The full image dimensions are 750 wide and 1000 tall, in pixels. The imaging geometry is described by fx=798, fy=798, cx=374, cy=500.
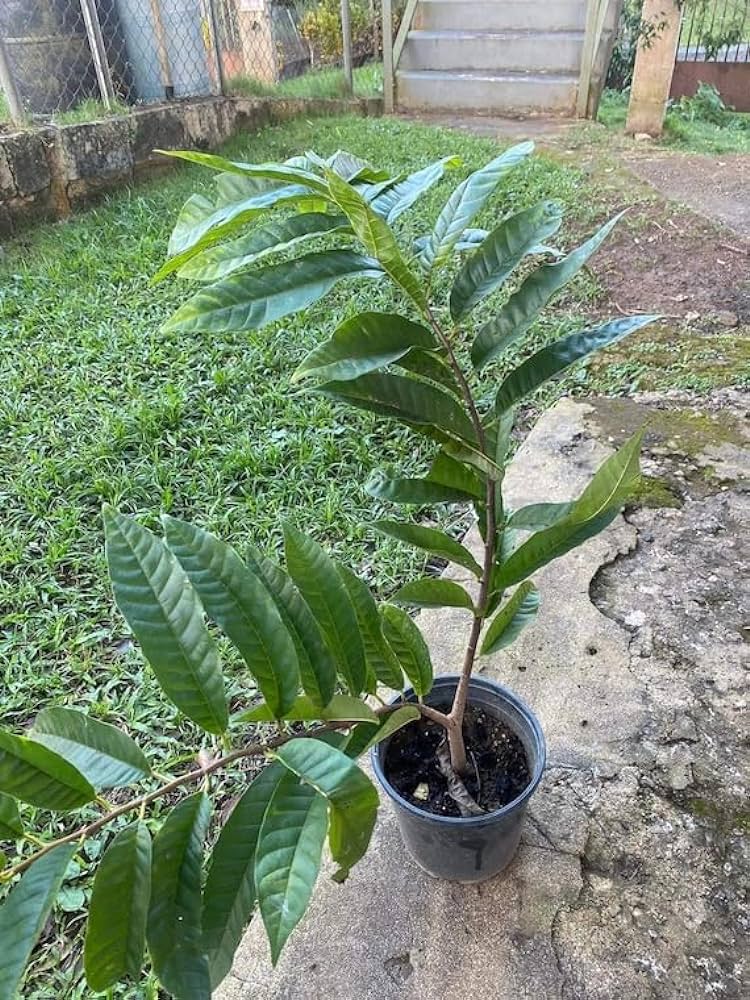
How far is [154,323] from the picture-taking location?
10.1 ft

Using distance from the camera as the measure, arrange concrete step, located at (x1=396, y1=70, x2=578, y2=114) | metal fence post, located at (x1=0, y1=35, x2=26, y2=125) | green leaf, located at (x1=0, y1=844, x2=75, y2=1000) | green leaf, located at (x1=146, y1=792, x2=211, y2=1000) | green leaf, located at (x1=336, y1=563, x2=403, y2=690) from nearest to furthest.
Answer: green leaf, located at (x1=0, y1=844, x2=75, y2=1000)
green leaf, located at (x1=146, y1=792, x2=211, y2=1000)
green leaf, located at (x1=336, y1=563, x2=403, y2=690)
metal fence post, located at (x1=0, y1=35, x2=26, y2=125)
concrete step, located at (x1=396, y1=70, x2=578, y2=114)

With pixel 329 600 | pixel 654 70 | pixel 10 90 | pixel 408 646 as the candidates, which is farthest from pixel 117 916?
pixel 654 70

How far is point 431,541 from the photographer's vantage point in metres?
1.09

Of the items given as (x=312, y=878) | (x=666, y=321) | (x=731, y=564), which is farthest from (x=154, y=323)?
(x=312, y=878)

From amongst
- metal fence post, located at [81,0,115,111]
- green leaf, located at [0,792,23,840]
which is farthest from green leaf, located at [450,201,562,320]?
metal fence post, located at [81,0,115,111]

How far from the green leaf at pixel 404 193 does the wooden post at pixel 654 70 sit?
200 inches

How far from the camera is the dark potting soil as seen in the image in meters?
1.22

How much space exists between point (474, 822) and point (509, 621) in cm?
28

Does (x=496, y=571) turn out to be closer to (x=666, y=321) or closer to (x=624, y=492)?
(x=624, y=492)

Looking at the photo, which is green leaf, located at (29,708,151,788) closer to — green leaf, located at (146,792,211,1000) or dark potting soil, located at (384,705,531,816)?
green leaf, located at (146,792,211,1000)

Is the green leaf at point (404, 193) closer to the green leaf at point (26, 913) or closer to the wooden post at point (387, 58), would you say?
the green leaf at point (26, 913)

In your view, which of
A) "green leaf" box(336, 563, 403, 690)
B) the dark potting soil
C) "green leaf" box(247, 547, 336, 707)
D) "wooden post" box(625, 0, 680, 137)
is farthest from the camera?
"wooden post" box(625, 0, 680, 137)

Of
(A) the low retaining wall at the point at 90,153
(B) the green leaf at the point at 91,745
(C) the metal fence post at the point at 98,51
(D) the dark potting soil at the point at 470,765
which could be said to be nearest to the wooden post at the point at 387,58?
(A) the low retaining wall at the point at 90,153

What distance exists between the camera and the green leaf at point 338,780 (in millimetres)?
676
